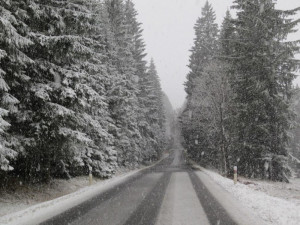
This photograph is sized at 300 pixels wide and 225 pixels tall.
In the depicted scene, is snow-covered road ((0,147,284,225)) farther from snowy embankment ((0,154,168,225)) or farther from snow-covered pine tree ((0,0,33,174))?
snow-covered pine tree ((0,0,33,174))

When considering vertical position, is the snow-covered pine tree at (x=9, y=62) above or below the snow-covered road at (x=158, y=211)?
above

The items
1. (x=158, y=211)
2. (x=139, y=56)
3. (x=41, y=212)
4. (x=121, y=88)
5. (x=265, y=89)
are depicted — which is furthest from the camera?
(x=139, y=56)

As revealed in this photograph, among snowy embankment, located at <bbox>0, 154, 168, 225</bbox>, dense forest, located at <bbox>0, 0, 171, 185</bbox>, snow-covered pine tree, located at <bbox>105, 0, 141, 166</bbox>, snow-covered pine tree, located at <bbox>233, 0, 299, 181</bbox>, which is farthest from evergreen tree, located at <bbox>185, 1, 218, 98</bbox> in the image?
snowy embankment, located at <bbox>0, 154, 168, 225</bbox>

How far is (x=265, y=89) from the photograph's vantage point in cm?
2236

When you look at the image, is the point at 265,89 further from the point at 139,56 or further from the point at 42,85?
the point at 139,56

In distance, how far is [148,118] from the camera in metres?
44.6


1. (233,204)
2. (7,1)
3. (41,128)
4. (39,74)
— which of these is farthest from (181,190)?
(7,1)

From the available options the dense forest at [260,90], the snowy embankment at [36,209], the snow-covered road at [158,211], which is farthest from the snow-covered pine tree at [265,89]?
the snowy embankment at [36,209]

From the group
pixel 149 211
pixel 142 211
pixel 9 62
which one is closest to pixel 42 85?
pixel 9 62

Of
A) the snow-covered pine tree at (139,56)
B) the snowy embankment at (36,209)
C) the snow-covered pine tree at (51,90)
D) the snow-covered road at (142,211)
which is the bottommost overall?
the snowy embankment at (36,209)

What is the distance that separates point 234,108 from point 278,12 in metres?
8.60

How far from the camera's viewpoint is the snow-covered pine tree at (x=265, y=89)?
2209 centimetres

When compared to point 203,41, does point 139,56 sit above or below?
below

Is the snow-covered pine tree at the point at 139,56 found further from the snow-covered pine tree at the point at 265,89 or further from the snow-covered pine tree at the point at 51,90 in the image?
the snow-covered pine tree at the point at 51,90
